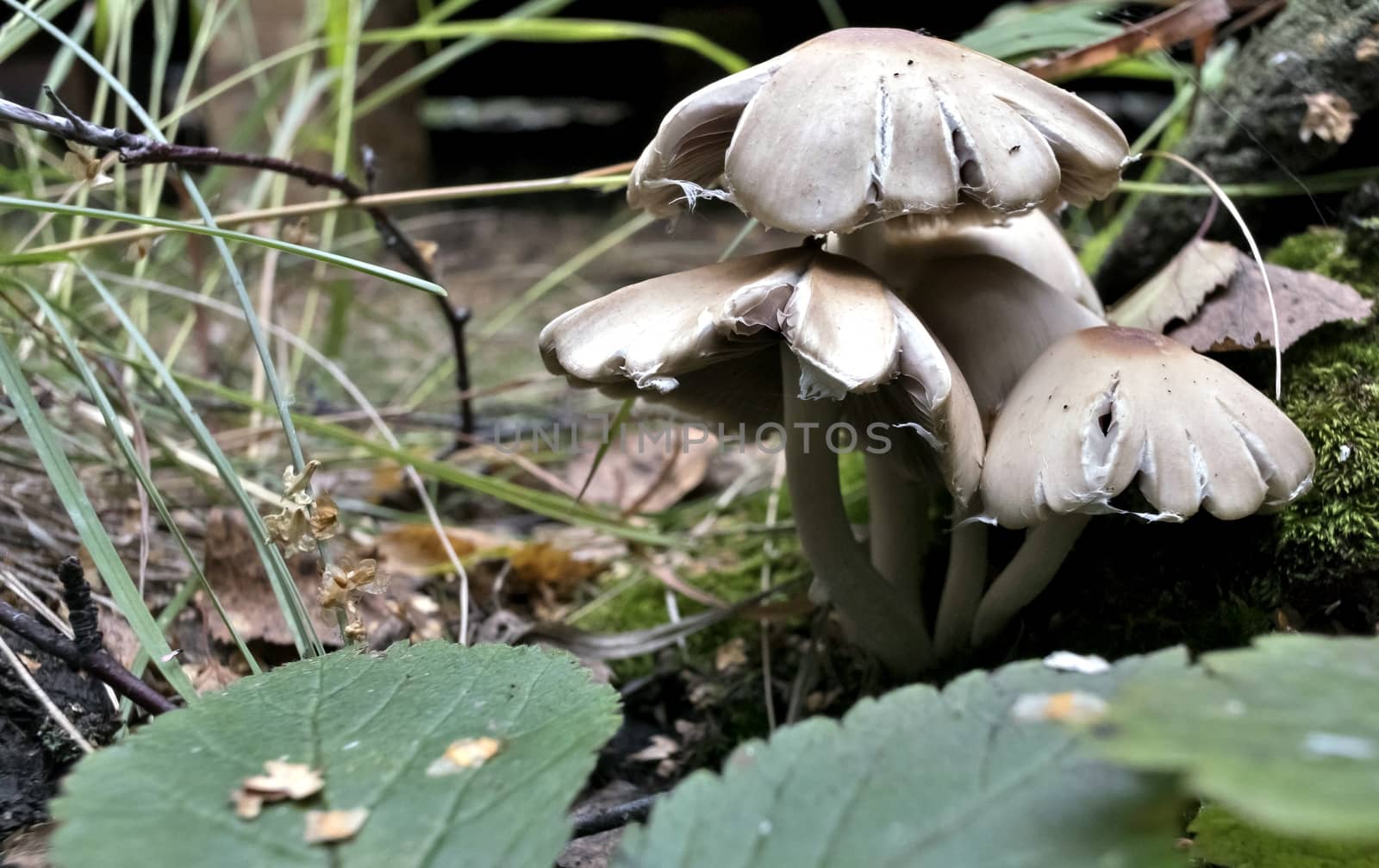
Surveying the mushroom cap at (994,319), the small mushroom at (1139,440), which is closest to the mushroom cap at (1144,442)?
the small mushroom at (1139,440)

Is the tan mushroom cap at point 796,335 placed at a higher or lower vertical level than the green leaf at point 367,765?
higher

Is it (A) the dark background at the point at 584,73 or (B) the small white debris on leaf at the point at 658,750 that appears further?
(A) the dark background at the point at 584,73

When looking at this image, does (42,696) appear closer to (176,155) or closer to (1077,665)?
(176,155)

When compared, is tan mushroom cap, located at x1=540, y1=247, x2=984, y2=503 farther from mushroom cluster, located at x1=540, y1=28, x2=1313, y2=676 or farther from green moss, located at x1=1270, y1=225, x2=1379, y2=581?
green moss, located at x1=1270, y1=225, x2=1379, y2=581

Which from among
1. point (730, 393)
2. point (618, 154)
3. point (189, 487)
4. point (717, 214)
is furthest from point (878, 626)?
point (618, 154)

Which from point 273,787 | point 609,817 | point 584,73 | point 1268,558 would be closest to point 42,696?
point 273,787

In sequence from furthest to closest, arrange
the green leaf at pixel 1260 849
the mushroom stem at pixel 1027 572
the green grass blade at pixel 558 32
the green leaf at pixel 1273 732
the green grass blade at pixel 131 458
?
the green grass blade at pixel 558 32
the mushroom stem at pixel 1027 572
the green grass blade at pixel 131 458
the green leaf at pixel 1260 849
the green leaf at pixel 1273 732

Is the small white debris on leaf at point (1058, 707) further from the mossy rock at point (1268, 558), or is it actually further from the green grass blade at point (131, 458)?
the green grass blade at point (131, 458)
